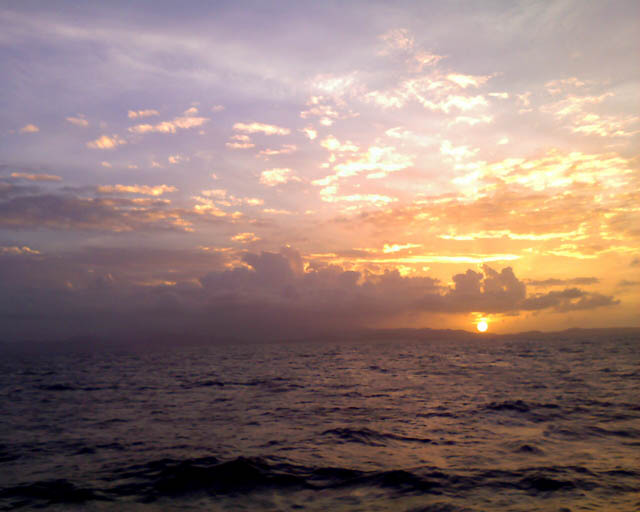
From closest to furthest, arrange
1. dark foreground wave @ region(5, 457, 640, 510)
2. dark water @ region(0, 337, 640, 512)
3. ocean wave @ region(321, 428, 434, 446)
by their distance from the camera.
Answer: dark water @ region(0, 337, 640, 512) → dark foreground wave @ region(5, 457, 640, 510) → ocean wave @ region(321, 428, 434, 446)

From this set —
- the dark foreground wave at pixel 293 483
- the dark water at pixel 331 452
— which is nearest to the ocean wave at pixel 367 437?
the dark water at pixel 331 452

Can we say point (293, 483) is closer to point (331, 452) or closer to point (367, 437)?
point (331, 452)

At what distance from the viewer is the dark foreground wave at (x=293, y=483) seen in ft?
37.3

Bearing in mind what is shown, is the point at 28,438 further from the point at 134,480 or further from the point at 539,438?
the point at 539,438

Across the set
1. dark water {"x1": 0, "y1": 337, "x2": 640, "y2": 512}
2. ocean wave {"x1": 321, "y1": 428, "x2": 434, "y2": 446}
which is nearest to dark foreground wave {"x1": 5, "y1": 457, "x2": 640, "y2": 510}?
dark water {"x1": 0, "y1": 337, "x2": 640, "y2": 512}

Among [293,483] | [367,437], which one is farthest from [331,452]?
[293,483]

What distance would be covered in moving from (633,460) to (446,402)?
1228 cm

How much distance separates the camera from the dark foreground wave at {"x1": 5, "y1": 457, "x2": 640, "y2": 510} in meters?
11.4

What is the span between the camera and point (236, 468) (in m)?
13.8

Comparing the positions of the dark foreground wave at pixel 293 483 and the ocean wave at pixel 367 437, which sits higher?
the dark foreground wave at pixel 293 483

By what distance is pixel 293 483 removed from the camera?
41.0ft

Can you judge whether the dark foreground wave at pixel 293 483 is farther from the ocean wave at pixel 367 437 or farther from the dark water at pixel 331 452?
the ocean wave at pixel 367 437

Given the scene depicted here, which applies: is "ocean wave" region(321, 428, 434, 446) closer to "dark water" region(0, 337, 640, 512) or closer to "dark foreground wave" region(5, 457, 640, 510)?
"dark water" region(0, 337, 640, 512)

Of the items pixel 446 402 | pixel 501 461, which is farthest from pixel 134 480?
pixel 446 402
